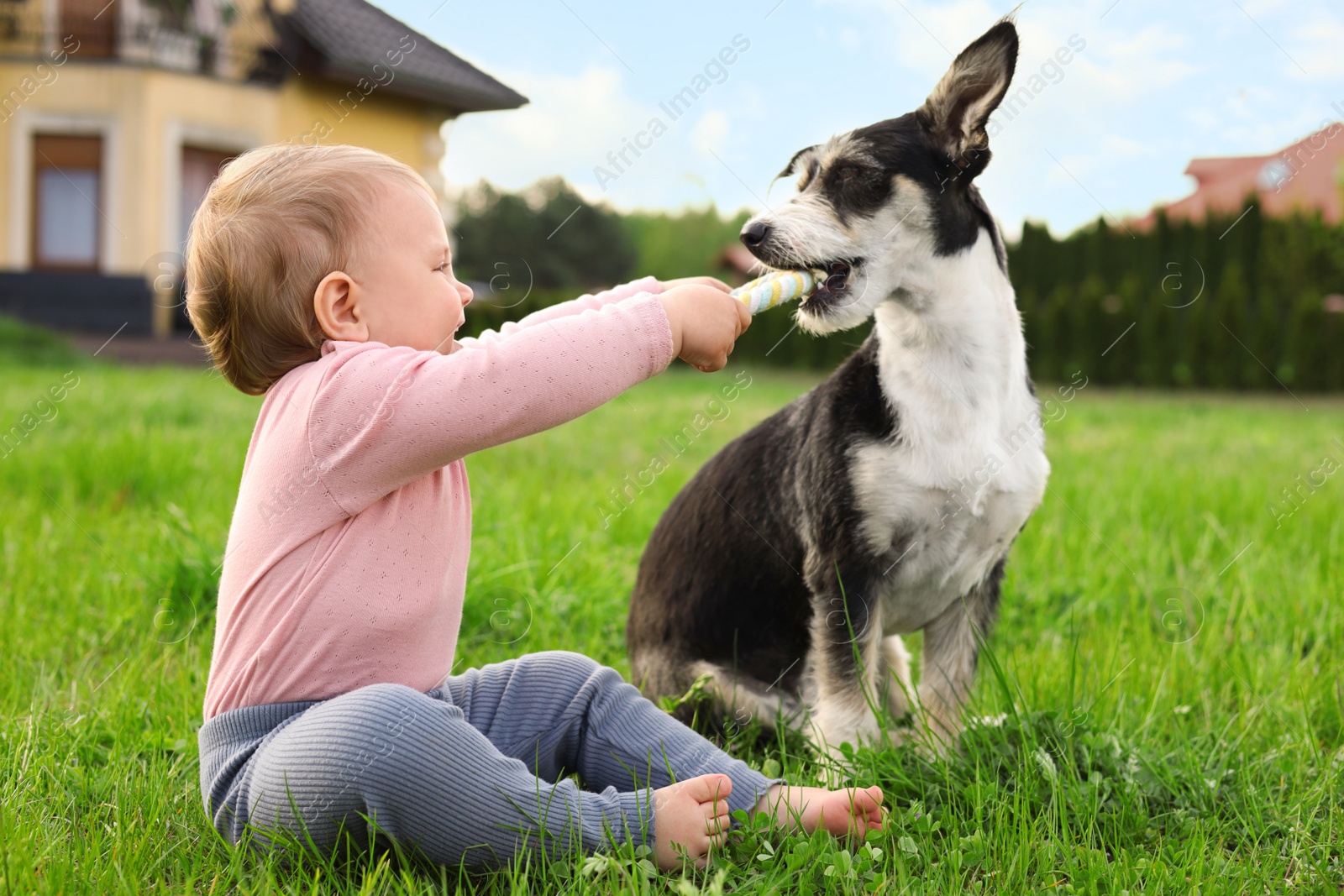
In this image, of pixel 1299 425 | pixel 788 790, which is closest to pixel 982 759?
pixel 788 790

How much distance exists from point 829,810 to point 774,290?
1030mm

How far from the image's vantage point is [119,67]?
52.5 ft

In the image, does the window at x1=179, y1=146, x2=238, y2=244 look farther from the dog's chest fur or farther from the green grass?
the dog's chest fur

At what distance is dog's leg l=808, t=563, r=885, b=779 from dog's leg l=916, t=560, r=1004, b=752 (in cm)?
30

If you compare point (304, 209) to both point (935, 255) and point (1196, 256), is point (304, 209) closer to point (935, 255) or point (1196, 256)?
point (935, 255)

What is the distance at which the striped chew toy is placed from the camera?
84.0 inches

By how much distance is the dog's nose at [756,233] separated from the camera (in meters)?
2.40

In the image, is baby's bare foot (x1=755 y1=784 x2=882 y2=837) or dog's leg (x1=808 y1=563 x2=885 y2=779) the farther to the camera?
dog's leg (x1=808 y1=563 x2=885 y2=779)

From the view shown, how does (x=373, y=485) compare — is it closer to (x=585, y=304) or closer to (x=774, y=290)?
(x=585, y=304)

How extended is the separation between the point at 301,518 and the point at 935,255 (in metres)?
1.54
